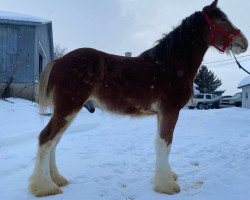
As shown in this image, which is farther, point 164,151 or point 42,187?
point 164,151

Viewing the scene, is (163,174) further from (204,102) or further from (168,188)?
Answer: (204,102)

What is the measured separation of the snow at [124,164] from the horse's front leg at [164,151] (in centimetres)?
16

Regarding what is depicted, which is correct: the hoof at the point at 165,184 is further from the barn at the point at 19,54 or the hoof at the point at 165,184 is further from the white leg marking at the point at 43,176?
the barn at the point at 19,54

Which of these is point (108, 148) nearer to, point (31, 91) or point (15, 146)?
point (15, 146)

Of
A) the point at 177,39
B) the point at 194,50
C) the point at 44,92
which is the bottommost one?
the point at 44,92

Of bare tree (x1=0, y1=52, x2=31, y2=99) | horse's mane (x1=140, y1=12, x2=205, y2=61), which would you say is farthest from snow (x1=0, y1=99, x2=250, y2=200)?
bare tree (x1=0, y1=52, x2=31, y2=99)

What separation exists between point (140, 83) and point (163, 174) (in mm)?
1261

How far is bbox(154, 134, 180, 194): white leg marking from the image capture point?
461 cm

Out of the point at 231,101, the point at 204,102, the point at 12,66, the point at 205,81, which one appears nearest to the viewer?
the point at 12,66

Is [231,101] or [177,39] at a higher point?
[177,39]

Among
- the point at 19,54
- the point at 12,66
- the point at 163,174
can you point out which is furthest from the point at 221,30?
the point at 19,54

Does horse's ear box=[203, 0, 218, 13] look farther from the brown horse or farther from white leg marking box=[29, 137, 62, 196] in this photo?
white leg marking box=[29, 137, 62, 196]

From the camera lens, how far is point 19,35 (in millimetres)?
18062

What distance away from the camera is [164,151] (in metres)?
4.79
